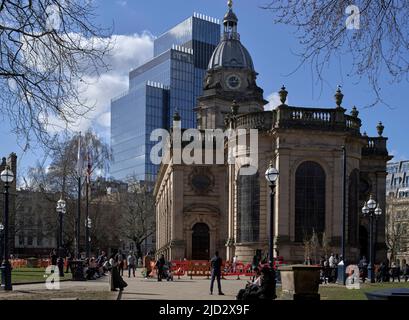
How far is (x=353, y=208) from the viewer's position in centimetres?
4531

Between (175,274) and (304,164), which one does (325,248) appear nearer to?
(304,164)

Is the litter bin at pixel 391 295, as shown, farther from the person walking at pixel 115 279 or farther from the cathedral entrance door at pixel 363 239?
the cathedral entrance door at pixel 363 239

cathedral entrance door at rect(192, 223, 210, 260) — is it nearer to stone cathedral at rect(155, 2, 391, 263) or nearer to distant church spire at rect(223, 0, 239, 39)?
stone cathedral at rect(155, 2, 391, 263)

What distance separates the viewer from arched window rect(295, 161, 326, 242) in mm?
43219

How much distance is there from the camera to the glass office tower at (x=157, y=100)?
143375mm

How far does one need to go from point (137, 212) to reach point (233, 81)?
111ft

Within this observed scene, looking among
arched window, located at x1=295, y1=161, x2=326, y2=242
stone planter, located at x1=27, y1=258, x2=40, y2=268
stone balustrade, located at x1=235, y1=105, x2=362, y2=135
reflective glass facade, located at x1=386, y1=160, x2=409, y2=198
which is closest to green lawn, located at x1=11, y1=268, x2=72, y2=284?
arched window, located at x1=295, y1=161, x2=326, y2=242

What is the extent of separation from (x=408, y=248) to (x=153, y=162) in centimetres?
5764

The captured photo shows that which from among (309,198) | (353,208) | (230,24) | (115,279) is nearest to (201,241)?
(309,198)

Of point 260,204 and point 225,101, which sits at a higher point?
point 225,101

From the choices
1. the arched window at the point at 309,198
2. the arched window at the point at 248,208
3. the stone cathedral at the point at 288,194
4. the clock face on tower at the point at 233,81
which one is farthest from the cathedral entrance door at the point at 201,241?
the clock face on tower at the point at 233,81

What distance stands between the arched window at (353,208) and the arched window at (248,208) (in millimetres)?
6550

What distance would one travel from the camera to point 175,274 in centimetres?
3925
